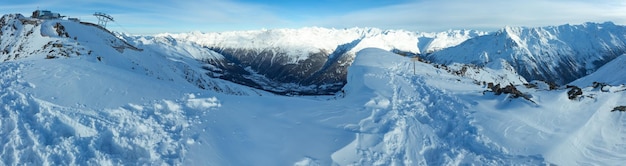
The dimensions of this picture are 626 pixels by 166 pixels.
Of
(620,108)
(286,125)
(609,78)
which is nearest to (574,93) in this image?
(620,108)

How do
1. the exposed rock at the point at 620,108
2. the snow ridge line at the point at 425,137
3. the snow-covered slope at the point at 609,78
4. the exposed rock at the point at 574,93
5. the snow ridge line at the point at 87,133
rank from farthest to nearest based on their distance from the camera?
1. the snow-covered slope at the point at 609,78
2. the exposed rock at the point at 574,93
3. the exposed rock at the point at 620,108
4. the snow ridge line at the point at 425,137
5. the snow ridge line at the point at 87,133

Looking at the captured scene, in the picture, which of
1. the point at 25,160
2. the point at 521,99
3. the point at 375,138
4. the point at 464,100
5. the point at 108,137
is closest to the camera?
the point at 25,160

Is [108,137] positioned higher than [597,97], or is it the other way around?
[597,97]

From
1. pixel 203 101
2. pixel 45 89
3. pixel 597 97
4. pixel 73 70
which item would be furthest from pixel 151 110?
pixel 597 97

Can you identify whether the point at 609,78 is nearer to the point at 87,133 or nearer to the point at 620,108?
the point at 620,108

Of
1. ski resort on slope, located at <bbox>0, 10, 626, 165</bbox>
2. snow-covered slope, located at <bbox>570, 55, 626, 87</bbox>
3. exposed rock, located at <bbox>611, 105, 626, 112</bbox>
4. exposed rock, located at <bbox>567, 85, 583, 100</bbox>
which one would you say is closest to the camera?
ski resort on slope, located at <bbox>0, 10, 626, 165</bbox>

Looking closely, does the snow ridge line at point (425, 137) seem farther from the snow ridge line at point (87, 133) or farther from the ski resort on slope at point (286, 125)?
the snow ridge line at point (87, 133)

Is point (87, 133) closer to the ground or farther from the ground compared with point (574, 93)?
closer to the ground

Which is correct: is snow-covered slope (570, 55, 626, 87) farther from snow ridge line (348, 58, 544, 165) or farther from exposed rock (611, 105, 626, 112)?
snow ridge line (348, 58, 544, 165)

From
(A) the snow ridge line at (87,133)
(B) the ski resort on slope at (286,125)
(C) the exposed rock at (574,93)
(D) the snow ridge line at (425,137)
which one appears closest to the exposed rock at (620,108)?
(B) the ski resort on slope at (286,125)

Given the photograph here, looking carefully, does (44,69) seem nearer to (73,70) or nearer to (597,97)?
(73,70)

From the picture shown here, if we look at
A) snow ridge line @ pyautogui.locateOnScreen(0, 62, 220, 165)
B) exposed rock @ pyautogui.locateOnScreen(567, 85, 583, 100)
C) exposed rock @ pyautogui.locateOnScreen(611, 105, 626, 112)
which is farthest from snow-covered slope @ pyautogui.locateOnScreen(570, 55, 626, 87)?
snow ridge line @ pyautogui.locateOnScreen(0, 62, 220, 165)
